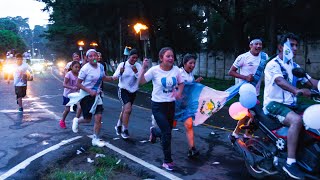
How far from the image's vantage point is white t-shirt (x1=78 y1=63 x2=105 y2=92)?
7531 millimetres

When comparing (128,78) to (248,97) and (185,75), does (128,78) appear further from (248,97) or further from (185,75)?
(248,97)

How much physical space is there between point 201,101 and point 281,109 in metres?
2.32

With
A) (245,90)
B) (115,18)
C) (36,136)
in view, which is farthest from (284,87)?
(115,18)

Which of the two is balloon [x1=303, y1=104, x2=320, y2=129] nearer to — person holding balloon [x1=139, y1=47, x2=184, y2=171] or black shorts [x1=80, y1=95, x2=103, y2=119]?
person holding balloon [x1=139, y1=47, x2=184, y2=171]

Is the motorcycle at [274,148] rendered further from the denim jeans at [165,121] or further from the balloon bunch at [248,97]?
the denim jeans at [165,121]

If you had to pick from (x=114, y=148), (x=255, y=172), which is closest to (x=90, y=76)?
(x=114, y=148)

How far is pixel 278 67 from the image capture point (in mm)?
5129

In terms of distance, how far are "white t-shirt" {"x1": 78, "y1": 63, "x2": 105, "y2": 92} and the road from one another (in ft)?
3.97

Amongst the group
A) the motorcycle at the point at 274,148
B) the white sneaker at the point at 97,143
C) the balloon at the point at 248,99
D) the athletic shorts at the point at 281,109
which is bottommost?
the white sneaker at the point at 97,143

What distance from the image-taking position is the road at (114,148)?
6031 millimetres

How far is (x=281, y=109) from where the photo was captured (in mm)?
5016

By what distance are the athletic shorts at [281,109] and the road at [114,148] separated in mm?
1176

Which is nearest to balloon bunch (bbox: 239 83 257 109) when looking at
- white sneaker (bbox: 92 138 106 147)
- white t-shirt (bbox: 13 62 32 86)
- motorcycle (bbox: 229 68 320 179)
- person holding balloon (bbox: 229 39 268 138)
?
motorcycle (bbox: 229 68 320 179)

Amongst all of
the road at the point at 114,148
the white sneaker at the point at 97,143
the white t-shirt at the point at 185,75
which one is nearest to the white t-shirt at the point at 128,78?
the road at the point at 114,148
